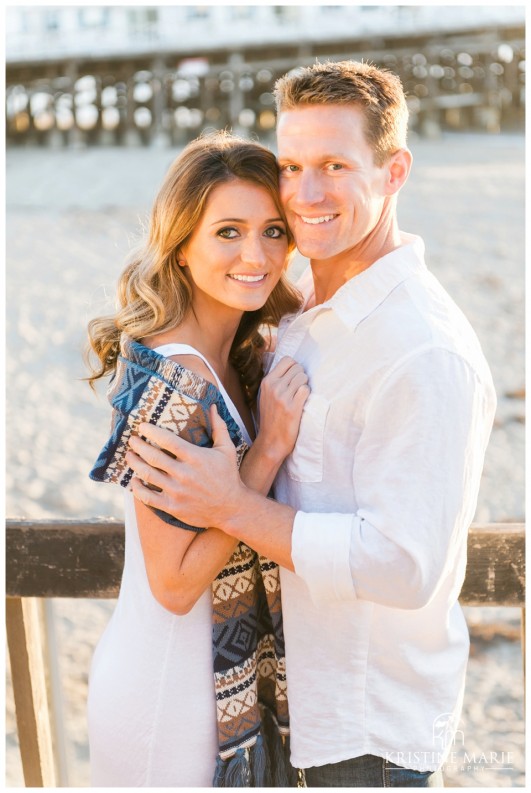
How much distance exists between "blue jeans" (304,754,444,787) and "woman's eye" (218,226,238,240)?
4.20 feet

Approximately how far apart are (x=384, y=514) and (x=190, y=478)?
44 centimetres

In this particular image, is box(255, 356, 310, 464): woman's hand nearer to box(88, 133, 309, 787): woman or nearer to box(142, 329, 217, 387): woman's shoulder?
box(88, 133, 309, 787): woman

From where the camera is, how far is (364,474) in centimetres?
188

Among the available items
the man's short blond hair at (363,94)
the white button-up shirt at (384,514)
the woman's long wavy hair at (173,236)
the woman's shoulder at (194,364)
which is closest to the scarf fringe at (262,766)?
the white button-up shirt at (384,514)

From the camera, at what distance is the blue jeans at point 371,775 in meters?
1.94

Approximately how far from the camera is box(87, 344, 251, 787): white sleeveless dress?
6.68ft

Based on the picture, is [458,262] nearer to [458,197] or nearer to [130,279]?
[458,197]

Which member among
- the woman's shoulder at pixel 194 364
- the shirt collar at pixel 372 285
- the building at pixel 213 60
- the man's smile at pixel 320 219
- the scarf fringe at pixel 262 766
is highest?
the building at pixel 213 60

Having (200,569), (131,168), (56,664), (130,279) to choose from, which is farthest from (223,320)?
(131,168)

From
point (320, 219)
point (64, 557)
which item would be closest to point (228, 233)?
point (320, 219)

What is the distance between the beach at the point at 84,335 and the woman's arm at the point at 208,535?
0.71 metres

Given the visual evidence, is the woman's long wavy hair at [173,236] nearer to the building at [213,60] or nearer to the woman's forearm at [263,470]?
the woman's forearm at [263,470]

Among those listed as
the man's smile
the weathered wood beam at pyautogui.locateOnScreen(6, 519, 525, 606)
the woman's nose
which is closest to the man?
the man's smile

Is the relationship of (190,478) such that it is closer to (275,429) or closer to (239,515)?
(239,515)
